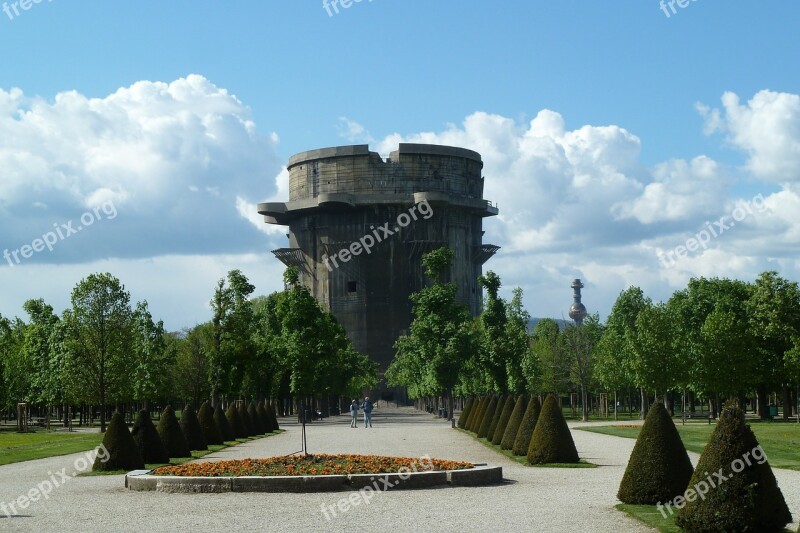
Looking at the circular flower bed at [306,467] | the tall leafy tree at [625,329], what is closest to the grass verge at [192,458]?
the circular flower bed at [306,467]

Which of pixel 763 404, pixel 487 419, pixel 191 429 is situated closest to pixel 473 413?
pixel 487 419

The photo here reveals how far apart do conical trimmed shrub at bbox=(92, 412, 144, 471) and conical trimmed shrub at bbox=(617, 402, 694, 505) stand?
17.4 metres

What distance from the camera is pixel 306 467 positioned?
1049 inches

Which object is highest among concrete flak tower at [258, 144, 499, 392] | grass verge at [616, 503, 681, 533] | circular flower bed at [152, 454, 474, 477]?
concrete flak tower at [258, 144, 499, 392]

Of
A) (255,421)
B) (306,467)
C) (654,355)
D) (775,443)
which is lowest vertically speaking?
(775,443)

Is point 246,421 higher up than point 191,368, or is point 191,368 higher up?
point 191,368

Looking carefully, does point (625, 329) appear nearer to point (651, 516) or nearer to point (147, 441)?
point (147, 441)

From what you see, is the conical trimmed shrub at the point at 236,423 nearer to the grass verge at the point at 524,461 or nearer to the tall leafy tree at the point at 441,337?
the grass verge at the point at 524,461

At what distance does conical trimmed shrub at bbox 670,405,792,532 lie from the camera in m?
15.5

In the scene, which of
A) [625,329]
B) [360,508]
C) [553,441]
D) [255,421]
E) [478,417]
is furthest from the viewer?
[625,329]

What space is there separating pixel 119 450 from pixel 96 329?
3971 cm

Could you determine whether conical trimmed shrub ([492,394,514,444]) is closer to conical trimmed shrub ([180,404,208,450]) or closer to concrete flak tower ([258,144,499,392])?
conical trimmed shrub ([180,404,208,450])

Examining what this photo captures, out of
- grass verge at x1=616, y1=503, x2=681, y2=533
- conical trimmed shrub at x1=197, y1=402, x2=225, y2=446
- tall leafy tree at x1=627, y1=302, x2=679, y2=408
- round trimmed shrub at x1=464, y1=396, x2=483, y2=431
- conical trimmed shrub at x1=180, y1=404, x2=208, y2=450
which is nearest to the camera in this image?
grass verge at x1=616, y1=503, x2=681, y2=533

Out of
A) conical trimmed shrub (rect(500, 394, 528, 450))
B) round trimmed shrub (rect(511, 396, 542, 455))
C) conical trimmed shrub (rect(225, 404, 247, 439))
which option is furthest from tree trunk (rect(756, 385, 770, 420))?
round trimmed shrub (rect(511, 396, 542, 455))
